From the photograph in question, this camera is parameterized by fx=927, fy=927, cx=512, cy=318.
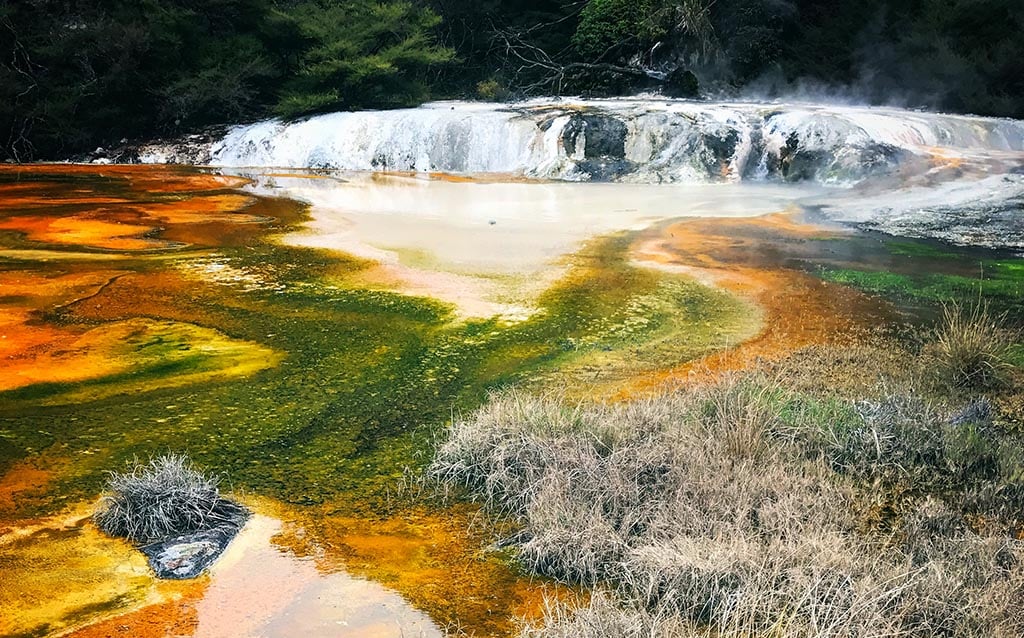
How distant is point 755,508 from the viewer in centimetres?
363

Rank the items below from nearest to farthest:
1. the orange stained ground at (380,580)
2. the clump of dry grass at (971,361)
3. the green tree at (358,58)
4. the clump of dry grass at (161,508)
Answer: the orange stained ground at (380,580) → the clump of dry grass at (161,508) → the clump of dry grass at (971,361) → the green tree at (358,58)

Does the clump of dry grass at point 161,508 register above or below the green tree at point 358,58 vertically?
below

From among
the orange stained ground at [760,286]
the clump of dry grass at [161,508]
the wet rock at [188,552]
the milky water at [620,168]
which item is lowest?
the wet rock at [188,552]

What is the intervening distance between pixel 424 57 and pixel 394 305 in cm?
1166

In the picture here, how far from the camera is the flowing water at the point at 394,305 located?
3.54 m

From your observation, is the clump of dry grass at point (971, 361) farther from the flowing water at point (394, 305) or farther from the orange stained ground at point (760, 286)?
the flowing water at point (394, 305)

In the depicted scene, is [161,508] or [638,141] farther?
[638,141]

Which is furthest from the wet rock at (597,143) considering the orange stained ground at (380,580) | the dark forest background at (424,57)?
the orange stained ground at (380,580)

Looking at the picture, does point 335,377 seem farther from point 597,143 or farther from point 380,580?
point 597,143

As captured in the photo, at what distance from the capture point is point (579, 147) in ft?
49.0

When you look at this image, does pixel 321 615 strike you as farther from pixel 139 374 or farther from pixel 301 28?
pixel 301 28

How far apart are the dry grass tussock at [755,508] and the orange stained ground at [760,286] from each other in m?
0.75

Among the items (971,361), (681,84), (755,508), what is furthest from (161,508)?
(681,84)

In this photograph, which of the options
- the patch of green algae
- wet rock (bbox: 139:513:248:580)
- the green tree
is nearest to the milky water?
the green tree
